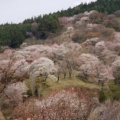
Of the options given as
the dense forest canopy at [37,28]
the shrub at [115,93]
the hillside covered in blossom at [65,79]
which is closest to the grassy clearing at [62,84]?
the hillside covered in blossom at [65,79]

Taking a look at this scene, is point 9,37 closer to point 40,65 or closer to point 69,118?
point 40,65

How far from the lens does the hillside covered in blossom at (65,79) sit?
3294cm

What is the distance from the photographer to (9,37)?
8469 cm

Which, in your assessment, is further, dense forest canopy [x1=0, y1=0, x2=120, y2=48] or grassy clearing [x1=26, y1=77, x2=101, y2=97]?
dense forest canopy [x1=0, y1=0, x2=120, y2=48]

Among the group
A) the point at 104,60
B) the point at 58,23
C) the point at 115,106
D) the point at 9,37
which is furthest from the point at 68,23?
the point at 115,106

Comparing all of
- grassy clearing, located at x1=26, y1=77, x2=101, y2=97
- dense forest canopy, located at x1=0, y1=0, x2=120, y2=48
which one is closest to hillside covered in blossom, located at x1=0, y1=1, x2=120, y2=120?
grassy clearing, located at x1=26, y1=77, x2=101, y2=97

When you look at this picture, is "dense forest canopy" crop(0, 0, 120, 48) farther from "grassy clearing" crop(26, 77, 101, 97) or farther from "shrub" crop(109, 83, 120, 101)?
"shrub" crop(109, 83, 120, 101)

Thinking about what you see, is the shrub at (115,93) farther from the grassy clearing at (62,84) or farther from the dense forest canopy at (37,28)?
the dense forest canopy at (37,28)

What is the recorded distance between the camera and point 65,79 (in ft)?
179

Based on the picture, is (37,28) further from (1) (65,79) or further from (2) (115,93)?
(2) (115,93)

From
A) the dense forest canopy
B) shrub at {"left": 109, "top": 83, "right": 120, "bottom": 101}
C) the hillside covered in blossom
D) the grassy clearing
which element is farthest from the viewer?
the dense forest canopy

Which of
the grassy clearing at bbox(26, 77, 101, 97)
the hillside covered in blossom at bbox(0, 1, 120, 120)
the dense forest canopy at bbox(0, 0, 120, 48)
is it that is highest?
the dense forest canopy at bbox(0, 0, 120, 48)

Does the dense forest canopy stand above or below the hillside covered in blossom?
above

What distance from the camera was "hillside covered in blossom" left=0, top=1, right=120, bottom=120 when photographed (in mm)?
32938
